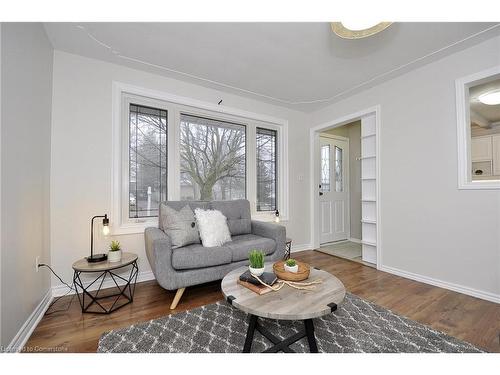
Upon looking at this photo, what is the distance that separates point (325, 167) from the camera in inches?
170

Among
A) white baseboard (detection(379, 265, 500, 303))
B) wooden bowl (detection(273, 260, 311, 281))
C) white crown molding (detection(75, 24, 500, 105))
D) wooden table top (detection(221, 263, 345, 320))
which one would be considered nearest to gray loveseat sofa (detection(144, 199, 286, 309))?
wooden table top (detection(221, 263, 345, 320))

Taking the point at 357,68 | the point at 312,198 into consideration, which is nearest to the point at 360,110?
the point at 357,68

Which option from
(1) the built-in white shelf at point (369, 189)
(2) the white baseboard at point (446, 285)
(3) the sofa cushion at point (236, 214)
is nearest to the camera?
(2) the white baseboard at point (446, 285)

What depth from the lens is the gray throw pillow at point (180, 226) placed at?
2135mm

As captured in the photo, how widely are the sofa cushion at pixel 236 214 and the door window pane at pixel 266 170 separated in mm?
679

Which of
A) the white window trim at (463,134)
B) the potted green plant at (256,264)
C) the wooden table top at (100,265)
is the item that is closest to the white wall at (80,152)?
the wooden table top at (100,265)

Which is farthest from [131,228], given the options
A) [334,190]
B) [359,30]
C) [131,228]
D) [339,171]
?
[339,171]

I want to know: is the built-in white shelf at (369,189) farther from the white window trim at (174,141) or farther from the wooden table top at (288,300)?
the wooden table top at (288,300)

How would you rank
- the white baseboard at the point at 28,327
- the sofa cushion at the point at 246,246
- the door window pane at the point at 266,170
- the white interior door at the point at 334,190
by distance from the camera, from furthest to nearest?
the white interior door at the point at 334,190 < the door window pane at the point at 266,170 < the sofa cushion at the point at 246,246 < the white baseboard at the point at 28,327

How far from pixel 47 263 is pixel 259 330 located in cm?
210

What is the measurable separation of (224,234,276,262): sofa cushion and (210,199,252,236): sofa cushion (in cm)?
16

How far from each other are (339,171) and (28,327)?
4713 mm

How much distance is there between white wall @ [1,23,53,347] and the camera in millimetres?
1299
